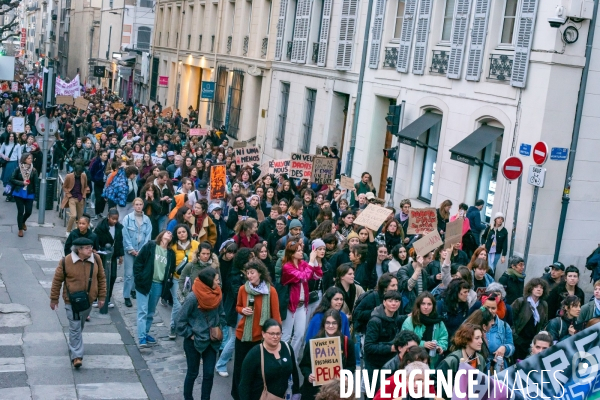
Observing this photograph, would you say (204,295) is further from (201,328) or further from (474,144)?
(474,144)

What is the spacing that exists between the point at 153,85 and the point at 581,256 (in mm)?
36004

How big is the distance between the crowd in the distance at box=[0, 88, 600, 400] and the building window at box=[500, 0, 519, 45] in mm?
3326

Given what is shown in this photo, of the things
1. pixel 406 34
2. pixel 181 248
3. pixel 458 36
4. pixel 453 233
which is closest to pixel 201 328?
pixel 181 248

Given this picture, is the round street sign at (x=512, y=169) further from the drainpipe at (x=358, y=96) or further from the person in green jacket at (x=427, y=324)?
the drainpipe at (x=358, y=96)

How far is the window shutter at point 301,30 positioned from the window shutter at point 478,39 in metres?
10.3

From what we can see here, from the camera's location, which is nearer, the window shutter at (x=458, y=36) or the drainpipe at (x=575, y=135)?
the drainpipe at (x=575, y=135)

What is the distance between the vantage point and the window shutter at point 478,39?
17.7m

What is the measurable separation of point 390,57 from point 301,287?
12.6m

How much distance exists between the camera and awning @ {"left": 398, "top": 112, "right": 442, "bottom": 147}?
64.8 ft

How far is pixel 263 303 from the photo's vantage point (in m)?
9.34

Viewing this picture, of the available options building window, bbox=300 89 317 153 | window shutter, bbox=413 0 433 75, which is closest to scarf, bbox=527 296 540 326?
window shutter, bbox=413 0 433 75

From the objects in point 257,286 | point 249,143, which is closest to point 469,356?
point 257,286

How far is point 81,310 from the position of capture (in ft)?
33.6

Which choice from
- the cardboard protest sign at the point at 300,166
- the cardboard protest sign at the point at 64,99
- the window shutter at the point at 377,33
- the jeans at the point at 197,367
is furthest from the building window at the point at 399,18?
the jeans at the point at 197,367
